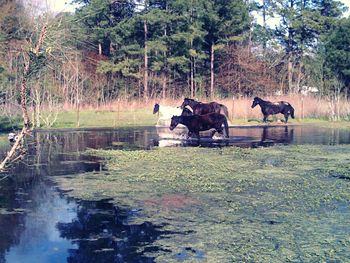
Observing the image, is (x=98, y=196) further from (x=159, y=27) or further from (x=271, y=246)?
(x=159, y=27)

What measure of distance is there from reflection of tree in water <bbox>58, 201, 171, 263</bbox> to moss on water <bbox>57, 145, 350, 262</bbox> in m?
0.24

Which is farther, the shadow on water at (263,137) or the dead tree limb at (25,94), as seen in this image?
the shadow on water at (263,137)

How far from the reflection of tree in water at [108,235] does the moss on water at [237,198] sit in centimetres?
24

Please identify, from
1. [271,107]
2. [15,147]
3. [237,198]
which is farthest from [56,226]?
[271,107]

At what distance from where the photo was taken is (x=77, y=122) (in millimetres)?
25719

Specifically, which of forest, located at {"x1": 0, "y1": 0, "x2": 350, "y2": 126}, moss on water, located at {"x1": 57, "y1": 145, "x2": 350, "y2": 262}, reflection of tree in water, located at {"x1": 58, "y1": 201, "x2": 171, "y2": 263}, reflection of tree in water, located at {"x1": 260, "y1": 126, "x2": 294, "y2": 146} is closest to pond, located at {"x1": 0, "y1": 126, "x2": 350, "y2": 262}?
reflection of tree in water, located at {"x1": 58, "y1": 201, "x2": 171, "y2": 263}

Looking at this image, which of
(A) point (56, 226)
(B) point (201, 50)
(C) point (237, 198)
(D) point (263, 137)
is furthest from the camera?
(B) point (201, 50)

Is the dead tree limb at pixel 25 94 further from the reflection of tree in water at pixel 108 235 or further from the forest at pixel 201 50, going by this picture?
the forest at pixel 201 50

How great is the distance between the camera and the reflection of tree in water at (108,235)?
5914 millimetres

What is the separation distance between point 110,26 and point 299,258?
39.3 metres

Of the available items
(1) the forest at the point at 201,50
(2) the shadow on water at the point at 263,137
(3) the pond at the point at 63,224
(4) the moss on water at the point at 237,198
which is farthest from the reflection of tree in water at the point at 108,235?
(1) the forest at the point at 201,50

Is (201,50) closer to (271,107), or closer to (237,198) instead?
(271,107)

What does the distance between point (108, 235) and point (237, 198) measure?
291 cm

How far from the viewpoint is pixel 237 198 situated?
8.83m
